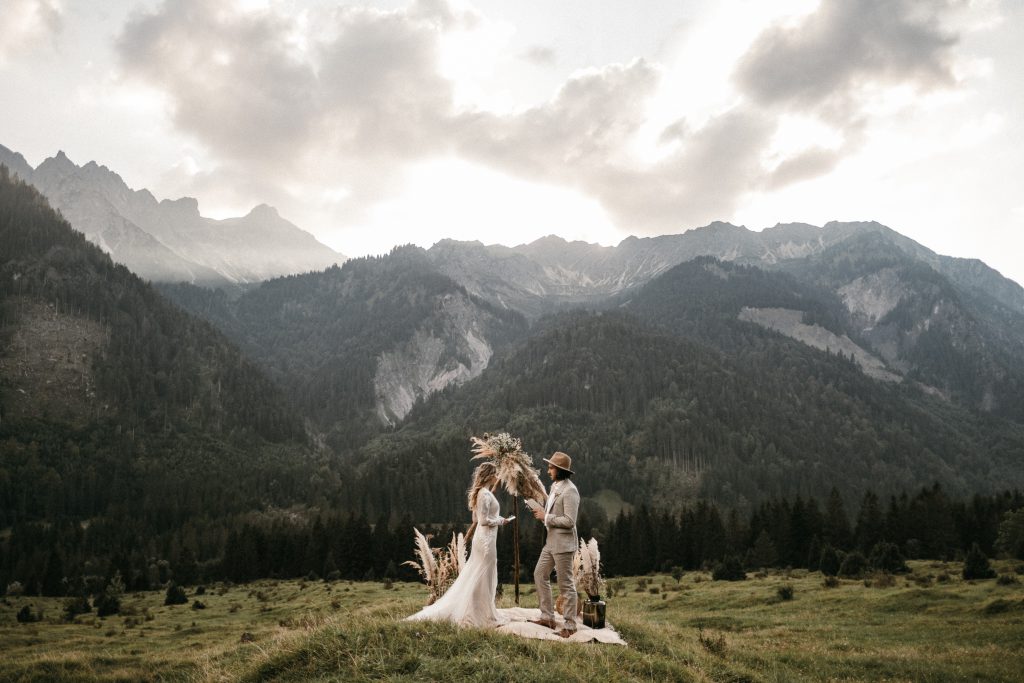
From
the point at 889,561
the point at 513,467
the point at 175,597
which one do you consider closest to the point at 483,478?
the point at 513,467

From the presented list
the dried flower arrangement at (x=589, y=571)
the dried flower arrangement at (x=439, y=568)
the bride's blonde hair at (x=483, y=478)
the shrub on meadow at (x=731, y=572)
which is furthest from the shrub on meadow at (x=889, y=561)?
the bride's blonde hair at (x=483, y=478)

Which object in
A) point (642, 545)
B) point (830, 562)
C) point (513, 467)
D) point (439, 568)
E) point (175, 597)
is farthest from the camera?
point (642, 545)

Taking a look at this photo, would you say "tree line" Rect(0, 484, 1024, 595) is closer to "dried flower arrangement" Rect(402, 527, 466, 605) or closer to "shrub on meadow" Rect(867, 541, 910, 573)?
"shrub on meadow" Rect(867, 541, 910, 573)

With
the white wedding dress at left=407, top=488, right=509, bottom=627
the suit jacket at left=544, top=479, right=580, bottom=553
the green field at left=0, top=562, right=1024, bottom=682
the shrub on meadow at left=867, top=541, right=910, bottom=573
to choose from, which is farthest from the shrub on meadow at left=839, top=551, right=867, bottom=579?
the white wedding dress at left=407, top=488, right=509, bottom=627

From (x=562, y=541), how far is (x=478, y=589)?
2849 millimetres

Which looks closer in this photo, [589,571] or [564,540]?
[564,540]

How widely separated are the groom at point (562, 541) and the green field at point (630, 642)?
1.52 m

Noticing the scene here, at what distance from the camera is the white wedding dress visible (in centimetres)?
1587

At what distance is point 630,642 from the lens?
671 inches

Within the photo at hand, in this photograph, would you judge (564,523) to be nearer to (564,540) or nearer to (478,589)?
(564,540)

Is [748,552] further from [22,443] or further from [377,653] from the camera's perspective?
[22,443]

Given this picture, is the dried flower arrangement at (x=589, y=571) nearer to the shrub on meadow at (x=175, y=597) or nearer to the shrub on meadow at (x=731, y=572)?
the shrub on meadow at (x=731, y=572)

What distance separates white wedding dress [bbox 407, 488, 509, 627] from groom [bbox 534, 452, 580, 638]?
1.44 meters

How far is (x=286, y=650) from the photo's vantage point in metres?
13.8
